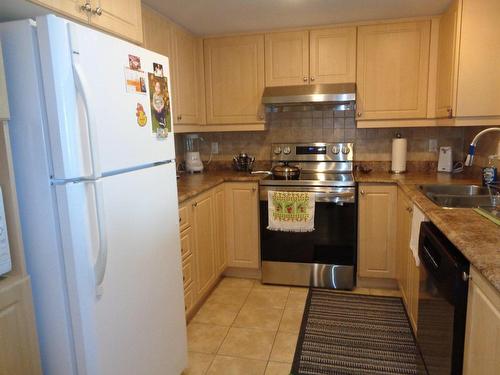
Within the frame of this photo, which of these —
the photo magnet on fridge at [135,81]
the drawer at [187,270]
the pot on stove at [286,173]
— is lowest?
the drawer at [187,270]

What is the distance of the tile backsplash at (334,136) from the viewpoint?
3172 millimetres

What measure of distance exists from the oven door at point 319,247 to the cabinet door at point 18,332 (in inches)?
77.9

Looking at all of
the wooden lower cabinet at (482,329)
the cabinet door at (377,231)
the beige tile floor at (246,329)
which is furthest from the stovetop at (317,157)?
the wooden lower cabinet at (482,329)

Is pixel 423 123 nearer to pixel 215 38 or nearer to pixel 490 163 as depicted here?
pixel 490 163

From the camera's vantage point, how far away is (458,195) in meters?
2.23

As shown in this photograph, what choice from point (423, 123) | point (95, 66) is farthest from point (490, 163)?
point (95, 66)

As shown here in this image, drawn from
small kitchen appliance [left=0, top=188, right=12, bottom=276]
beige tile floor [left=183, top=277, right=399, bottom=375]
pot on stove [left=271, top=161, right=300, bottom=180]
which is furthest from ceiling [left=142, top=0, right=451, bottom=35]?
beige tile floor [left=183, top=277, right=399, bottom=375]

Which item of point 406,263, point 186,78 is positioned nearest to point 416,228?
point 406,263

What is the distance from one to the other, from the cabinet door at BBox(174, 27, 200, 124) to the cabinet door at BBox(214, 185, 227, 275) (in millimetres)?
641

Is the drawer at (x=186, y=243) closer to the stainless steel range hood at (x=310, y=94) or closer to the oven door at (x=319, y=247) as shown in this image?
the oven door at (x=319, y=247)

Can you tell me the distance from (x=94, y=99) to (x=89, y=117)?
84mm

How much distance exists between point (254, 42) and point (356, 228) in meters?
1.72

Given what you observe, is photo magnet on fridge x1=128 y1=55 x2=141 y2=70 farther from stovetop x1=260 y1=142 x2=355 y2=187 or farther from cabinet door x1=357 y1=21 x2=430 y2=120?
cabinet door x1=357 y1=21 x2=430 y2=120

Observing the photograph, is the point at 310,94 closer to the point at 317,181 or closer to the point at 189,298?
the point at 317,181
